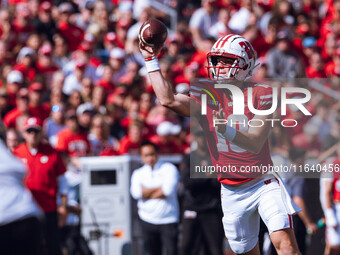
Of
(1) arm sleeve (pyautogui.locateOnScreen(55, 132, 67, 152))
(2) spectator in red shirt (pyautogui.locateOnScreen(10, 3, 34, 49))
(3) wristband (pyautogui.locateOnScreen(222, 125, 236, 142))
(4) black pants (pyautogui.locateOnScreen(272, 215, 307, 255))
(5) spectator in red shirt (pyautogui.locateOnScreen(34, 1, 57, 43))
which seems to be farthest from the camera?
(5) spectator in red shirt (pyautogui.locateOnScreen(34, 1, 57, 43))

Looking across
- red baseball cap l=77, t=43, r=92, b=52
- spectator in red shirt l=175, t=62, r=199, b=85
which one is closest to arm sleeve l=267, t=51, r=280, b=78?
spectator in red shirt l=175, t=62, r=199, b=85

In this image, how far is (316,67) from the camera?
11781 millimetres

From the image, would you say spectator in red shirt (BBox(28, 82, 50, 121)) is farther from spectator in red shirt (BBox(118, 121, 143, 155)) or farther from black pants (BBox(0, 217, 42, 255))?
black pants (BBox(0, 217, 42, 255))

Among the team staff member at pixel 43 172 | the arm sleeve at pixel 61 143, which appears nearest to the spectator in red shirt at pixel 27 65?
the arm sleeve at pixel 61 143

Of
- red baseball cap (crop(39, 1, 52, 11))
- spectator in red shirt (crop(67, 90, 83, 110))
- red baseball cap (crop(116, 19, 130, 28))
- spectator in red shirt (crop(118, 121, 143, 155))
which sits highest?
red baseball cap (crop(39, 1, 52, 11))

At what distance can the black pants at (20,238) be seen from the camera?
432cm

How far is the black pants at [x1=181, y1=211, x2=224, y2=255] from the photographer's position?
859cm

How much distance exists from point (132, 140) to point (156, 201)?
1.17m

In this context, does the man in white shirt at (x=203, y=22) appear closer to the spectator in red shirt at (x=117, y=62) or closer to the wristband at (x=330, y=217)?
the spectator in red shirt at (x=117, y=62)

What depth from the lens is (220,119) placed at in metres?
4.97

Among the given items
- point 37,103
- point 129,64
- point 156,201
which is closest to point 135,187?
point 156,201

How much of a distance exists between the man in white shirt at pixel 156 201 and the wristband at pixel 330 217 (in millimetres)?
1941

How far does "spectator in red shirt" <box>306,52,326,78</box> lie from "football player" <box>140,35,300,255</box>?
20.8 ft

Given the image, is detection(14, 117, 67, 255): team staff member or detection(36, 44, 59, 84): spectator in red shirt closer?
detection(14, 117, 67, 255): team staff member
